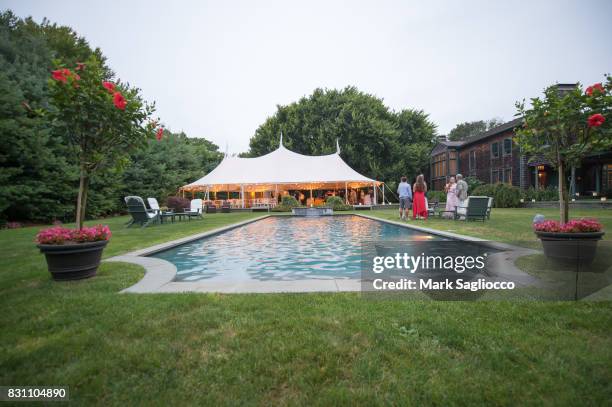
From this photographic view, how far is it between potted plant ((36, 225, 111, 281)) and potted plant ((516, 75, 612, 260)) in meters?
5.83

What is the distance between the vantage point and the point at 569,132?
381 cm

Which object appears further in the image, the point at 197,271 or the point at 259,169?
the point at 259,169

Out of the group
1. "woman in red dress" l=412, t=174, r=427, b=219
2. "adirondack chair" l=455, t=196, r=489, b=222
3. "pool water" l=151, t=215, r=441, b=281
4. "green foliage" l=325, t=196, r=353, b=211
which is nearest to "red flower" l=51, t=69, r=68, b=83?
"pool water" l=151, t=215, r=441, b=281

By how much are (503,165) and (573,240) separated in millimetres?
22185

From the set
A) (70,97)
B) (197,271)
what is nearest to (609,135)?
(197,271)

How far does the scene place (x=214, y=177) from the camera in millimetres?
21812

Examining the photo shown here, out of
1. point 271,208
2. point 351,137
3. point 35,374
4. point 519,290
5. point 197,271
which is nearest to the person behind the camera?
point 35,374

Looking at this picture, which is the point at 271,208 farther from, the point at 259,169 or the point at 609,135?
the point at 609,135

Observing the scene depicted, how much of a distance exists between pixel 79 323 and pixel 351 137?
26645 millimetres

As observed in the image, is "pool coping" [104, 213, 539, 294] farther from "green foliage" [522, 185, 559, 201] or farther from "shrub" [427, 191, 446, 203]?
"shrub" [427, 191, 446, 203]

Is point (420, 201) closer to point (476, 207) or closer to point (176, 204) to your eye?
point (476, 207)

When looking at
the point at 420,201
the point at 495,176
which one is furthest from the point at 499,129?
the point at 420,201

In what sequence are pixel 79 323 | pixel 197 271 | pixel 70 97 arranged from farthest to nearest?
pixel 197 271 → pixel 70 97 → pixel 79 323

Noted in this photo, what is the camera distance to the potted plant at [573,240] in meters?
3.43
